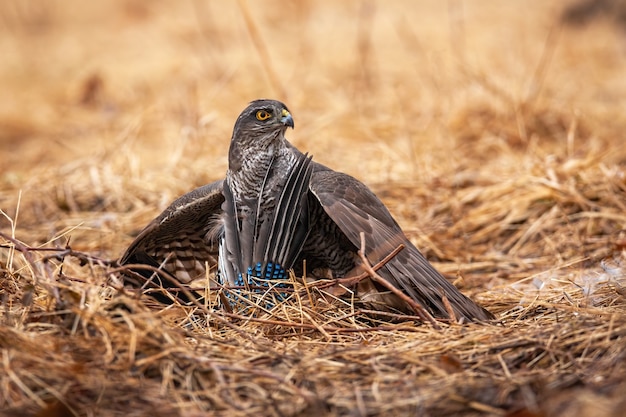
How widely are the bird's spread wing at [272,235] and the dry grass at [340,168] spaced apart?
1.00 ft

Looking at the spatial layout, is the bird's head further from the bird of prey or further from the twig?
the twig

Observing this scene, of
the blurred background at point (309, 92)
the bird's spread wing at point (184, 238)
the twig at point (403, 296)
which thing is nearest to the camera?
the twig at point (403, 296)

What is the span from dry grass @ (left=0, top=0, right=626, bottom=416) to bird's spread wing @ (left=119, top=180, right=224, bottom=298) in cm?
27

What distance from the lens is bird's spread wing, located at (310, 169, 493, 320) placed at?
348 cm

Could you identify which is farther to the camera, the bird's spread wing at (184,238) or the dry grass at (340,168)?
the bird's spread wing at (184,238)

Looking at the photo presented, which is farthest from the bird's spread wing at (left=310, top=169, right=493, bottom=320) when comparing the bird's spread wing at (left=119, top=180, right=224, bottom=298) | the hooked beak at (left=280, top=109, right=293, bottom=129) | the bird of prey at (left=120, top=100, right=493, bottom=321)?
the bird's spread wing at (left=119, top=180, right=224, bottom=298)

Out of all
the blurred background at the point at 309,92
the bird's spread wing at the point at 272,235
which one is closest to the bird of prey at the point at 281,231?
the bird's spread wing at the point at 272,235

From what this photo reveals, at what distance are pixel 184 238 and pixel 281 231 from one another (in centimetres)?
77

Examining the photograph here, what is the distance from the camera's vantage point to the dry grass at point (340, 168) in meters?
2.58

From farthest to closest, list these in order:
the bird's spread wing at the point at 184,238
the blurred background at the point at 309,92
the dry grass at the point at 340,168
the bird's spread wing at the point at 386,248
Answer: the blurred background at the point at 309,92
the bird's spread wing at the point at 184,238
the bird's spread wing at the point at 386,248
the dry grass at the point at 340,168

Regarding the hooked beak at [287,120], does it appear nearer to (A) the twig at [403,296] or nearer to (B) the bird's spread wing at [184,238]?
(B) the bird's spread wing at [184,238]

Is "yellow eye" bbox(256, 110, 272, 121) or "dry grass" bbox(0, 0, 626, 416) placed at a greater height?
"yellow eye" bbox(256, 110, 272, 121)

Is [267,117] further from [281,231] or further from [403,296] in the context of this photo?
[403,296]

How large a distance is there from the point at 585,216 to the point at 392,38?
268 inches
